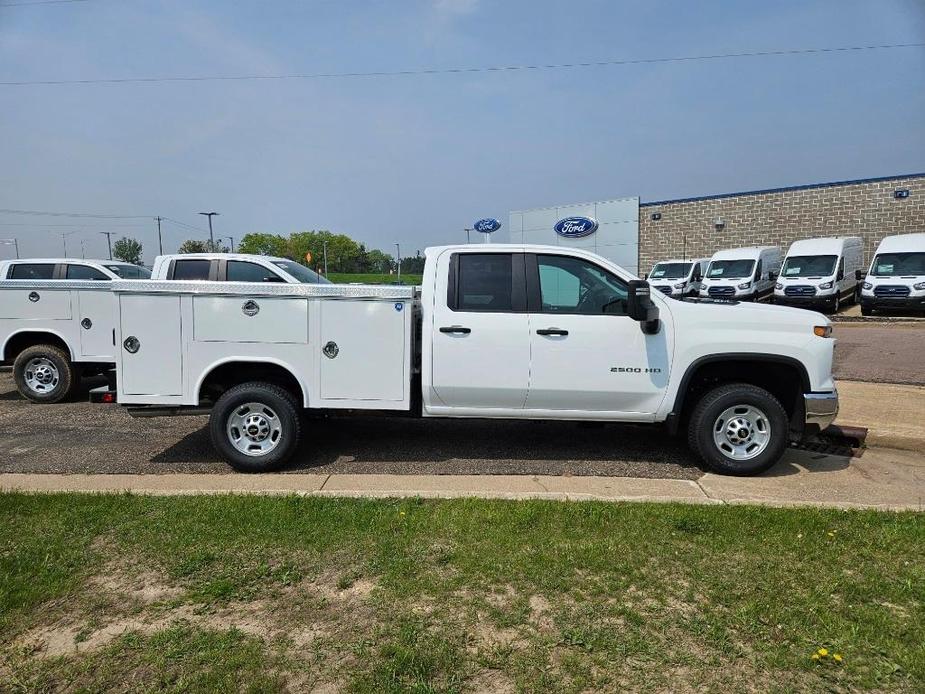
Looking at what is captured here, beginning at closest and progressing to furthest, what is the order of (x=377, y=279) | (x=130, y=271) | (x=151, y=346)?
(x=151, y=346) < (x=130, y=271) < (x=377, y=279)

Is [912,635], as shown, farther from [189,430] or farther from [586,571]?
[189,430]

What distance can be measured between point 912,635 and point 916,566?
86 centimetres

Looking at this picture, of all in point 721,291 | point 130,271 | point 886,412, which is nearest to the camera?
point 886,412

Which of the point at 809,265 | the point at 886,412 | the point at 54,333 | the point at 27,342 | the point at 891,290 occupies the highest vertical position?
the point at 809,265

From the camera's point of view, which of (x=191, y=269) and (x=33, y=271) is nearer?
(x=191, y=269)

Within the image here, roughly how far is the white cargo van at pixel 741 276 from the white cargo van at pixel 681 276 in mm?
1000

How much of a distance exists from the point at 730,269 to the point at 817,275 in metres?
3.88

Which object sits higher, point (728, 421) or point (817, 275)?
point (817, 275)

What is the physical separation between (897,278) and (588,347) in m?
20.2

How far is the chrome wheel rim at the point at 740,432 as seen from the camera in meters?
5.49

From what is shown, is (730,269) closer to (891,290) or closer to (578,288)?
(891,290)

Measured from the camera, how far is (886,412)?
24.6 ft

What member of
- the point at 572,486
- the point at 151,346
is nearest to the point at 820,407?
the point at 572,486

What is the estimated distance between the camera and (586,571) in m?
3.58
